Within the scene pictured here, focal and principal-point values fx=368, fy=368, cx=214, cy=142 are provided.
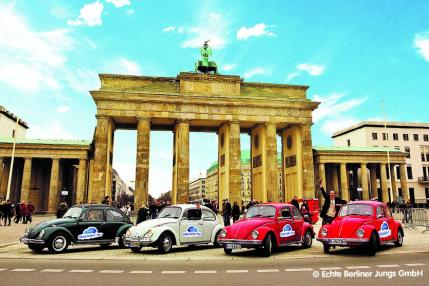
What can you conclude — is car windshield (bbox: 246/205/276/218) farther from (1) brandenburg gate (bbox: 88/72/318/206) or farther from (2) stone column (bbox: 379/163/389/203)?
(2) stone column (bbox: 379/163/389/203)

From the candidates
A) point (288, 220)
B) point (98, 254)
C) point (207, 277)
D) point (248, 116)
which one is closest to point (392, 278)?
point (207, 277)

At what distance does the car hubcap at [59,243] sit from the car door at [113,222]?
5.59 ft

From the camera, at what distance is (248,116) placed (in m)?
45.8

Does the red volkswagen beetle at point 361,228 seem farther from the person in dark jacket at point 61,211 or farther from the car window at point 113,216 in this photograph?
the person in dark jacket at point 61,211

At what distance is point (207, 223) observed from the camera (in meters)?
15.2

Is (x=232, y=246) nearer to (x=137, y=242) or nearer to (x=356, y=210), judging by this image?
(x=137, y=242)

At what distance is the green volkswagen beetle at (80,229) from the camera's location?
13578 mm

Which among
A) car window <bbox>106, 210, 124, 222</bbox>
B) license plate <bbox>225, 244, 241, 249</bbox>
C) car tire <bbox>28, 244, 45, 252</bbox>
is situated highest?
car window <bbox>106, 210, 124, 222</bbox>

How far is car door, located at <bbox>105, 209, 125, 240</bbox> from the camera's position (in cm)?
1520

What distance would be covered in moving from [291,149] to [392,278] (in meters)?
42.2

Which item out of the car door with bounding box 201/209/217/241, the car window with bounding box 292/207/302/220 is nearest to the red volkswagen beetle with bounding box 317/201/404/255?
the car window with bounding box 292/207/302/220

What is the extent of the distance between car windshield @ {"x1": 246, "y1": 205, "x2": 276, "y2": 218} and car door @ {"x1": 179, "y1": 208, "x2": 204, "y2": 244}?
217 centimetres

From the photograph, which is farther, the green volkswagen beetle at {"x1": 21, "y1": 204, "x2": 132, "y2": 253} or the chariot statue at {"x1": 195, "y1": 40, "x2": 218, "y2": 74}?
the chariot statue at {"x1": 195, "y1": 40, "x2": 218, "y2": 74}

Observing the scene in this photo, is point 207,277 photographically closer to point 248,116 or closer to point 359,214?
point 359,214
